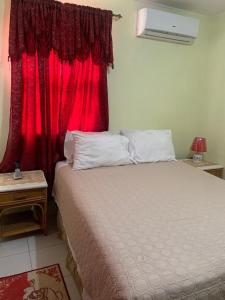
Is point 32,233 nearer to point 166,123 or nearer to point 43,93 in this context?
point 43,93

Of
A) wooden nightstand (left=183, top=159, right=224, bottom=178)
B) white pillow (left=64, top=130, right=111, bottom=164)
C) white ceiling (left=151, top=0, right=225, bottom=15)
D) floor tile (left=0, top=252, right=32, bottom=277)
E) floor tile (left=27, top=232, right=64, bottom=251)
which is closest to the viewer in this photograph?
floor tile (left=0, top=252, right=32, bottom=277)

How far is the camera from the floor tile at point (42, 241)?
2.11 m

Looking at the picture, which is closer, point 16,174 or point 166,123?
point 16,174

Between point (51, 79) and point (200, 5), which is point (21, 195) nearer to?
point (51, 79)

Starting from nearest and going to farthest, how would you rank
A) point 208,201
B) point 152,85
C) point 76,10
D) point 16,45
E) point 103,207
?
1. point 103,207
2. point 208,201
3. point 16,45
4. point 76,10
5. point 152,85

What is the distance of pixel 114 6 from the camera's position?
2467 mm

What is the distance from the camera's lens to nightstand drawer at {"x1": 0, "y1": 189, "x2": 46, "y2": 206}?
6.52 feet

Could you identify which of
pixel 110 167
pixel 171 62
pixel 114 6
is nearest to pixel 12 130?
pixel 110 167

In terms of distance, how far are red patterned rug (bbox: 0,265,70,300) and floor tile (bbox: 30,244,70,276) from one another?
0.19 ft

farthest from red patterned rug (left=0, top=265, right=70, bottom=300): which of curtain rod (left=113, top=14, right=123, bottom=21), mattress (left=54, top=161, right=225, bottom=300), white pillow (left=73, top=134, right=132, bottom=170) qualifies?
curtain rod (left=113, top=14, right=123, bottom=21)

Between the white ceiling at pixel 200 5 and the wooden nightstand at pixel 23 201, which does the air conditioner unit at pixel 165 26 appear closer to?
the white ceiling at pixel 200 5

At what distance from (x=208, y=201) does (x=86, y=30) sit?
6.31 feet

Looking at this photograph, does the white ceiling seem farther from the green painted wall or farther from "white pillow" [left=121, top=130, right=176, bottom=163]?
"white pillow" [left=121, top=130, right=176, bottom=163]

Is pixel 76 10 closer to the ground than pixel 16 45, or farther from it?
farther from it
